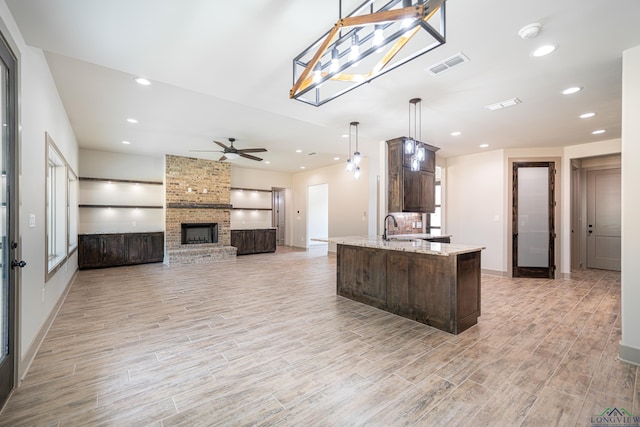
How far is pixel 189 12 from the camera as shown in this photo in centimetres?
207

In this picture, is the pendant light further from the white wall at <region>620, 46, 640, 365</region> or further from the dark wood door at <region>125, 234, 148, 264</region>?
the dark wood door at <region>125, 234, 148, 264</region>

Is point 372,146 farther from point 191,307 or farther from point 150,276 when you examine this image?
point 150,276

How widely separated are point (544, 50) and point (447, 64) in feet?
2.51

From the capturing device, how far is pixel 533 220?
6.21 m

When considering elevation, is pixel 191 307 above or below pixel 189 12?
below

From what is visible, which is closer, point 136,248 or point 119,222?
point 136,248

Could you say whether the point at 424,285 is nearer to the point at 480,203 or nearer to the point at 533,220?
the point at 480,203

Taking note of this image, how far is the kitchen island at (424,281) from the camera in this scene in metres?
3.20

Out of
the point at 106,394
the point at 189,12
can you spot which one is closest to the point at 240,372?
the point at 106,394

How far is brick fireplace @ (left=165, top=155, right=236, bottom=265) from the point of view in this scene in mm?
7754

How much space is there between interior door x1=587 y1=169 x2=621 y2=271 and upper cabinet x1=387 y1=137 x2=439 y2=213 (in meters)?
4.70

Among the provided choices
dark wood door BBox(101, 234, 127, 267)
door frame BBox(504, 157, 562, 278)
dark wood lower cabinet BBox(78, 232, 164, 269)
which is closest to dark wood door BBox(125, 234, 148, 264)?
dark wood lower cabinet BBox(78, 232, 164, 269)

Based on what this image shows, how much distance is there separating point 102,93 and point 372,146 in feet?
16.6

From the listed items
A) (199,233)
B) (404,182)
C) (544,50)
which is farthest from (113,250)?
(544,50)
